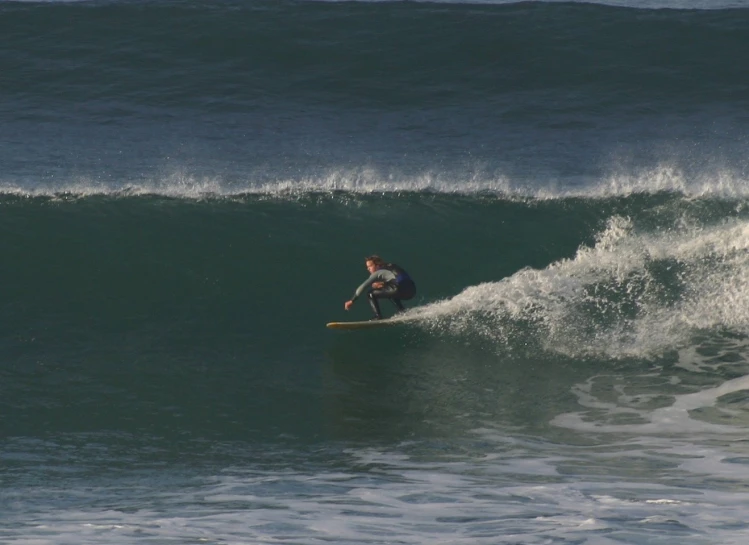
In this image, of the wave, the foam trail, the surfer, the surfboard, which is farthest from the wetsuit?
the wave

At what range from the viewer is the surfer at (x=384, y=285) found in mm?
12453

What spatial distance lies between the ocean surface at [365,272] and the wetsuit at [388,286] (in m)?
0.38

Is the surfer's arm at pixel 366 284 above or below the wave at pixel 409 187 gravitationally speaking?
below

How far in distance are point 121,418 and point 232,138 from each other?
9.85 metres

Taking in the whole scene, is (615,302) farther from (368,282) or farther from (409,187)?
(409,187)

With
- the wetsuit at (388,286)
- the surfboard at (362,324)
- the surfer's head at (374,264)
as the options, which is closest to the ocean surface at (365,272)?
the surfboard at (362,324)

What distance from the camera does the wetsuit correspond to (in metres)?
12.5

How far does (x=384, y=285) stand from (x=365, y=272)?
159 centimetres

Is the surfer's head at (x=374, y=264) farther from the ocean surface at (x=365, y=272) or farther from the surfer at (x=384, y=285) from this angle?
the ocean surface at (x=365, y=272)

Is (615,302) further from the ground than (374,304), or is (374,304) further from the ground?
(374,304)

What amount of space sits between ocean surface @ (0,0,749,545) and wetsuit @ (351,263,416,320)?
38 cm

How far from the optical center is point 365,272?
14.1 metres

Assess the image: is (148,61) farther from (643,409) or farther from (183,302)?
(643,409)

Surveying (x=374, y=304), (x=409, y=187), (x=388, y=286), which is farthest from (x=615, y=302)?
(x=409, y=187)
